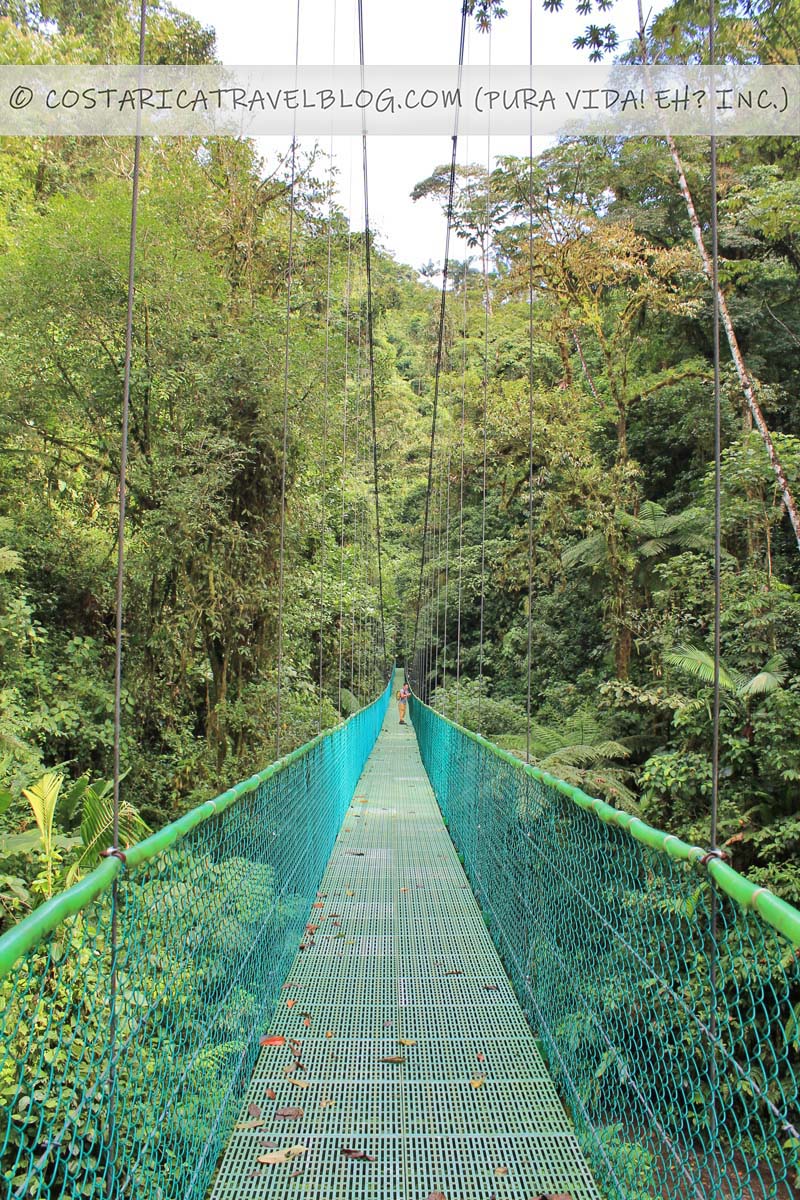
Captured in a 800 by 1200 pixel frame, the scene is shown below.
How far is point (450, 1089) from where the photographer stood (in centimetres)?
198

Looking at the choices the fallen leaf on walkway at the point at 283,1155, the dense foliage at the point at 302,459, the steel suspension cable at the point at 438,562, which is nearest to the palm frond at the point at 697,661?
the dense foliage at the point at 302,459

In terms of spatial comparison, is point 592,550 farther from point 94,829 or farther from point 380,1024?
point 380,1024

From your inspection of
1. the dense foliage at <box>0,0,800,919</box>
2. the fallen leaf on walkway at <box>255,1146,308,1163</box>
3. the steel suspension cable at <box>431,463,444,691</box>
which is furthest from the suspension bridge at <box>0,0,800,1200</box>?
the steel suspension cable at <box>431,463,444,691</box>

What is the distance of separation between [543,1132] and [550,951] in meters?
0.49

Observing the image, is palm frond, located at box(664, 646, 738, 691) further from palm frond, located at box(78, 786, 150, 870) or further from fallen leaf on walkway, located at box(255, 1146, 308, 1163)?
fallen leaf on walkway, located at box(255, 1146, 308, 1163)

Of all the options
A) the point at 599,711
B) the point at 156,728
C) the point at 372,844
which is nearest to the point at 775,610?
the point at 599,711

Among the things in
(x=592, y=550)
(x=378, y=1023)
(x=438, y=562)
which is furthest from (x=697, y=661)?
(x=438, y=562)

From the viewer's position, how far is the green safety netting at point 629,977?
1112 millimetres

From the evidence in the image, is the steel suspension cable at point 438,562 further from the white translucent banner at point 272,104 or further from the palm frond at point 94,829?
the palm frond at point 94,829

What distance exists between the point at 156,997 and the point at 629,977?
1.08m

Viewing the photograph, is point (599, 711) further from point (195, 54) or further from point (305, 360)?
point (195, 54)

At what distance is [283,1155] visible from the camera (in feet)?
5.50

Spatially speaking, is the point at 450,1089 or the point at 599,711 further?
the point at 599,711

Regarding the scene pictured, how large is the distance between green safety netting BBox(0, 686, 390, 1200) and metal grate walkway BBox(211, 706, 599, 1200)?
0.32 ft
